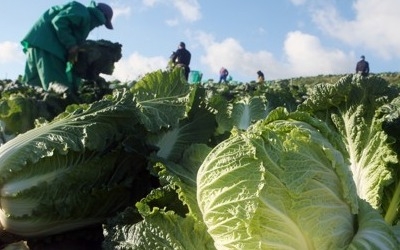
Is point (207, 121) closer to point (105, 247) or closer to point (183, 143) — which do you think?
point (183, 143)

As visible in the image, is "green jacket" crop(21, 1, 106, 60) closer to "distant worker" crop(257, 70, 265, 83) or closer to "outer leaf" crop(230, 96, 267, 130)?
"outer leaf" crop(230, 96, 267, 130)

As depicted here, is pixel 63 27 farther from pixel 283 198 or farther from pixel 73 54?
pixel 283 198

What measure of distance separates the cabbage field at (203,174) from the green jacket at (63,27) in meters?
5.47

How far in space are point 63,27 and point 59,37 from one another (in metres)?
0.18

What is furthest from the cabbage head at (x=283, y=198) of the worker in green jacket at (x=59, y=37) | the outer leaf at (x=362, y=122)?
the worker in green jacket at (x=59, y=37)

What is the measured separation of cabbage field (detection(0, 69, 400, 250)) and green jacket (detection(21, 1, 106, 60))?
5.47m

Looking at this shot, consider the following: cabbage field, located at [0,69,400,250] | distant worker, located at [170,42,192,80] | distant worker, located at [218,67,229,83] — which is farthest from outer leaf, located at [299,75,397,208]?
distant worker, located at [218,67,229,83]

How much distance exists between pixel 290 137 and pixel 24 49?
8384 millimetres

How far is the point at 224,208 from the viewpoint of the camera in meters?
2.35

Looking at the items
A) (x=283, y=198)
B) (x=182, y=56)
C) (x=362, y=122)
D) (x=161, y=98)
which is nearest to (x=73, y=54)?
(x=161, y=98)

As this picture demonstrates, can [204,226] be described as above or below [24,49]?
below

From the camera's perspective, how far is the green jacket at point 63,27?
8.90m

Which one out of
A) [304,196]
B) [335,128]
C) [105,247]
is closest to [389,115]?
[335,128]

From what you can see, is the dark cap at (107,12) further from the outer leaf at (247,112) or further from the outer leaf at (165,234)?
the outer leaf at (165,234)
